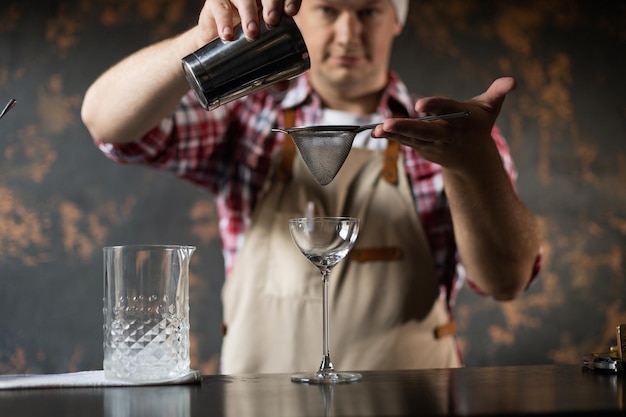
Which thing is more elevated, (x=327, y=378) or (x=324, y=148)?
(x=324, y=148)

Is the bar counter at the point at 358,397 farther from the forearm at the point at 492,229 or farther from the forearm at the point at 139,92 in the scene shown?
the forearm at the point at 139,92

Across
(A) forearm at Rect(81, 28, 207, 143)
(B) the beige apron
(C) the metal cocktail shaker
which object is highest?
Result: (A) forearm at Rect(81, 28, 207, 143)

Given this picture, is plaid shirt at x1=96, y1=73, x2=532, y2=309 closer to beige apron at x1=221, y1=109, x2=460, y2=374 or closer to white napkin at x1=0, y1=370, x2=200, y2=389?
beige apron at x1=221, y1=109, x2=460, y2=374

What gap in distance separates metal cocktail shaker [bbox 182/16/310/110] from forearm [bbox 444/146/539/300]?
48 centimetres

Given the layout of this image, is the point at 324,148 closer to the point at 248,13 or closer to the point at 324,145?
the point at 324,145

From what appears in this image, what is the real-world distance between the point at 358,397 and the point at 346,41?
1388 mm

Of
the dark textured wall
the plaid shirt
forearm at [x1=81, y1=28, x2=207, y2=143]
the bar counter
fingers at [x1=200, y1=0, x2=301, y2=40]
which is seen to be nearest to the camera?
the bar counter

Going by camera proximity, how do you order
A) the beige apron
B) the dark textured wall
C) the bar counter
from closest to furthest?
the bar counter
the beige apron
the dark textured wall

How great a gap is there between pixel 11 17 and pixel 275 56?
250cm

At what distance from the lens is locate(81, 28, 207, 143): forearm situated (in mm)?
1598

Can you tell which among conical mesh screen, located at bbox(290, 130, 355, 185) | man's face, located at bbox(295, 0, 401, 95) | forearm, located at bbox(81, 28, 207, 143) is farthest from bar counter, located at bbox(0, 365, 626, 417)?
man's face, located at bbox(295, 0, 401, 95)

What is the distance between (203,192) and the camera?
133 inches

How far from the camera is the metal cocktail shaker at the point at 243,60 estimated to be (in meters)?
1.30

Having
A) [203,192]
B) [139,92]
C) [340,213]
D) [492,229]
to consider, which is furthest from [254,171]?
[203,192]
